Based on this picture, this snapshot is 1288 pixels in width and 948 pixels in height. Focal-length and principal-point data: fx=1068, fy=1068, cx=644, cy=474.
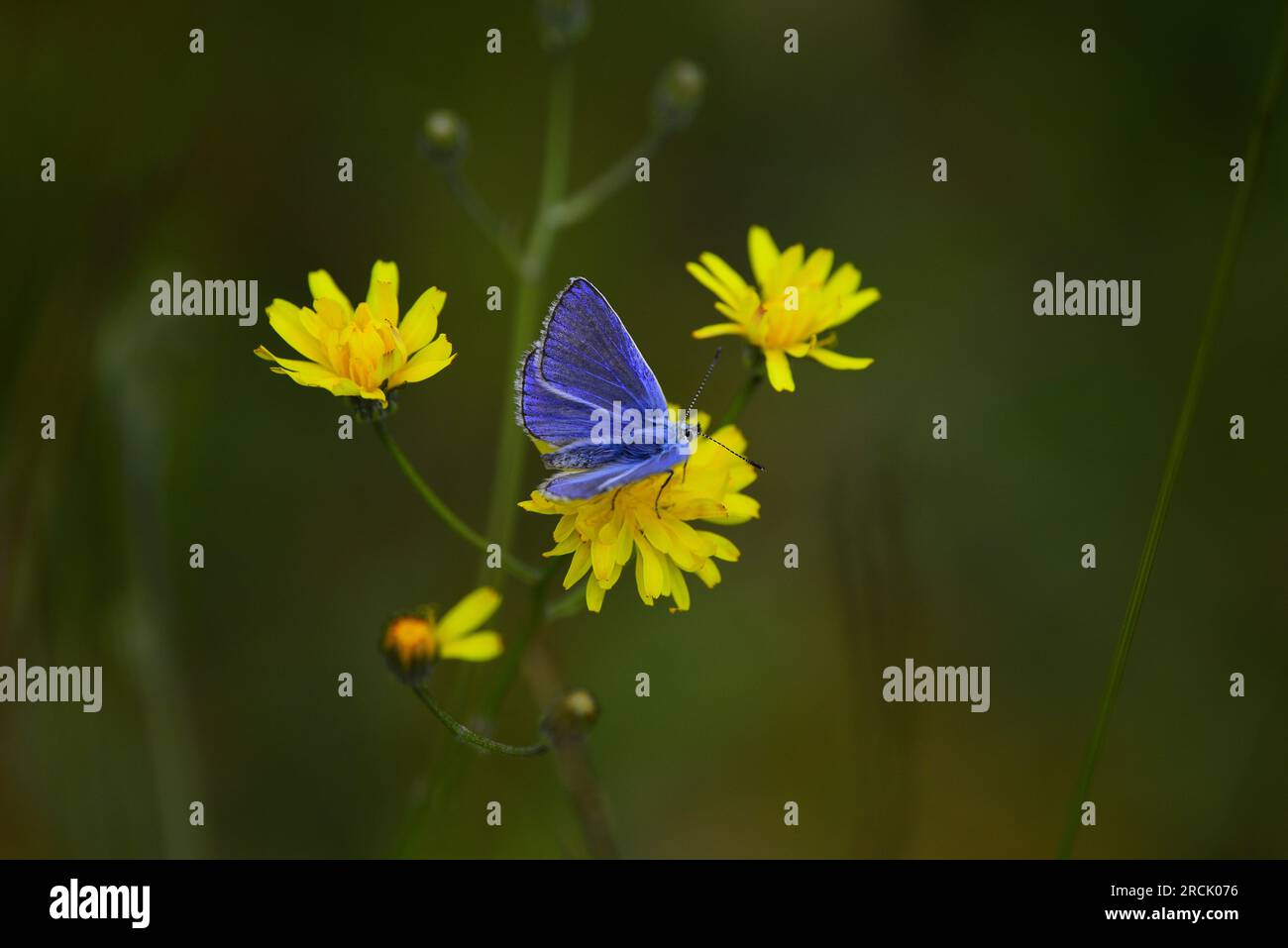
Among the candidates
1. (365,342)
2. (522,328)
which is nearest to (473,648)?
(365,342)

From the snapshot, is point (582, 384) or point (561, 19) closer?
point (582, 384)

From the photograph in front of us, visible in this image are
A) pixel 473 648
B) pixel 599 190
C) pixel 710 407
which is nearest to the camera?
pixel 473 648

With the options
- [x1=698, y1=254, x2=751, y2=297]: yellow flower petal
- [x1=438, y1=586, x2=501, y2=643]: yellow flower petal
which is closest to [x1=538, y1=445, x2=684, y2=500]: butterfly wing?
[x1=438, y1=586, x2=501, y2=643]: yellow flower petal

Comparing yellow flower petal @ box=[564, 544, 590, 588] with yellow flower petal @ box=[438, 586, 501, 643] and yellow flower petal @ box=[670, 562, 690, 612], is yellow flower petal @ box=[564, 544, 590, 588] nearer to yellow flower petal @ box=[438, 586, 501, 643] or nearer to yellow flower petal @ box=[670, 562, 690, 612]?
yellow flower petal @ box=[670, 562, 690, 612]

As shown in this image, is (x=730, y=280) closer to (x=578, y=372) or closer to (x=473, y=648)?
(x=578, y=372)

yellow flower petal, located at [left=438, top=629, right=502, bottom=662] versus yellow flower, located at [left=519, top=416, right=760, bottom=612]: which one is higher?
yellow flower, located at [left=519, top=416, right=760, bottom=612]

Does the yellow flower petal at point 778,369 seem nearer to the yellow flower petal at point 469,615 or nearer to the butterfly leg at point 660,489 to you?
the butterfly leg at point 660,489
